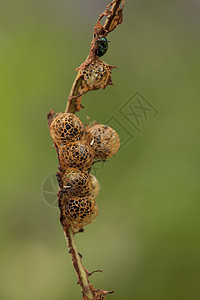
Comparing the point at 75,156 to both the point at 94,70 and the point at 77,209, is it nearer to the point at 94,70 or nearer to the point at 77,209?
the point at 77,209

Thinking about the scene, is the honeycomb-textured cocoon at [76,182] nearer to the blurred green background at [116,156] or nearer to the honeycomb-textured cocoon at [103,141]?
the honeycomb-textured cocoon at [103,141]

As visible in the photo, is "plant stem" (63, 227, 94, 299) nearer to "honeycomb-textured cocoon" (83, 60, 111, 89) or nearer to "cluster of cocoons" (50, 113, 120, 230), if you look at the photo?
"cluster of cocoons" (50, 113, 120, 230)

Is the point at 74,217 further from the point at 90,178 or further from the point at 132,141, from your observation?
the point at 132,141

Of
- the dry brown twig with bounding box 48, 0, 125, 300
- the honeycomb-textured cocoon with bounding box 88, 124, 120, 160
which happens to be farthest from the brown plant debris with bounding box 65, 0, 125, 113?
the honeycomb-textured cocoon with bounding box 88, 124, 120, 160

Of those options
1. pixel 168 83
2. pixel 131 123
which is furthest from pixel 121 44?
pixel 131 123

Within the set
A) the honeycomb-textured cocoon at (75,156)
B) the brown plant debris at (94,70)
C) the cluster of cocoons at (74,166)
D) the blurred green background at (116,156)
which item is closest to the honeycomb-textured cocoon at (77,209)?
the cluster of cocoons at (74,166)

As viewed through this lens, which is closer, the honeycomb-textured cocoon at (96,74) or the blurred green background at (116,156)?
the honeycomb-textured cocoon at (96,74)
